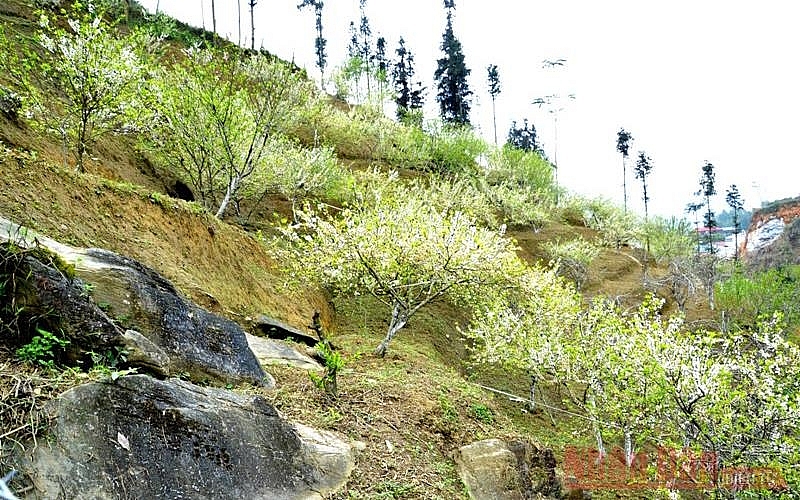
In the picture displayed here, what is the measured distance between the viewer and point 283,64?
21844 millimetres

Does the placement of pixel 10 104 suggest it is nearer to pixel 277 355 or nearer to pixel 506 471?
pixel 277 355

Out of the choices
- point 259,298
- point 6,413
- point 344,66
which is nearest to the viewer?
point 6,413

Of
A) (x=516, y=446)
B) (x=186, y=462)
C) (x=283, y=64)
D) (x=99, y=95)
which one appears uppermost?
(x=283, y=64)

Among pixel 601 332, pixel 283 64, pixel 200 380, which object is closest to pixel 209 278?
pixel 200 380

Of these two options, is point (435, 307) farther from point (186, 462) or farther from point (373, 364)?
point (186, 462)

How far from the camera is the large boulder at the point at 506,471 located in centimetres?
834

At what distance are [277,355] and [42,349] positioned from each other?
6898mm

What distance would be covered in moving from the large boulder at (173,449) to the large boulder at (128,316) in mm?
811

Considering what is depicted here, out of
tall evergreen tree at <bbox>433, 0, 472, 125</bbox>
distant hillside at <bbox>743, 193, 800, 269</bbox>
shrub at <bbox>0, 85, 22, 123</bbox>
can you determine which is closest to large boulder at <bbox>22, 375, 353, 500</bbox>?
shrub at <bbox>0, 85, 22, 123</bbox>

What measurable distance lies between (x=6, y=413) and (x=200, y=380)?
135 inches

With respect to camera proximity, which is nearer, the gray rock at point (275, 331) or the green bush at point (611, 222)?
the gray rock at point (275, 331)

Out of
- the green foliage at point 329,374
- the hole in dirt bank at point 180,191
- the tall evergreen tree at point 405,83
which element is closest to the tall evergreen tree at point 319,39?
the tall evergreen tree at point 405,83

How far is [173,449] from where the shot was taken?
5.03 metres

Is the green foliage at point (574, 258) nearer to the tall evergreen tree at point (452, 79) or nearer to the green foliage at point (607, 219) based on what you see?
the green foliage at point (607, 219)
